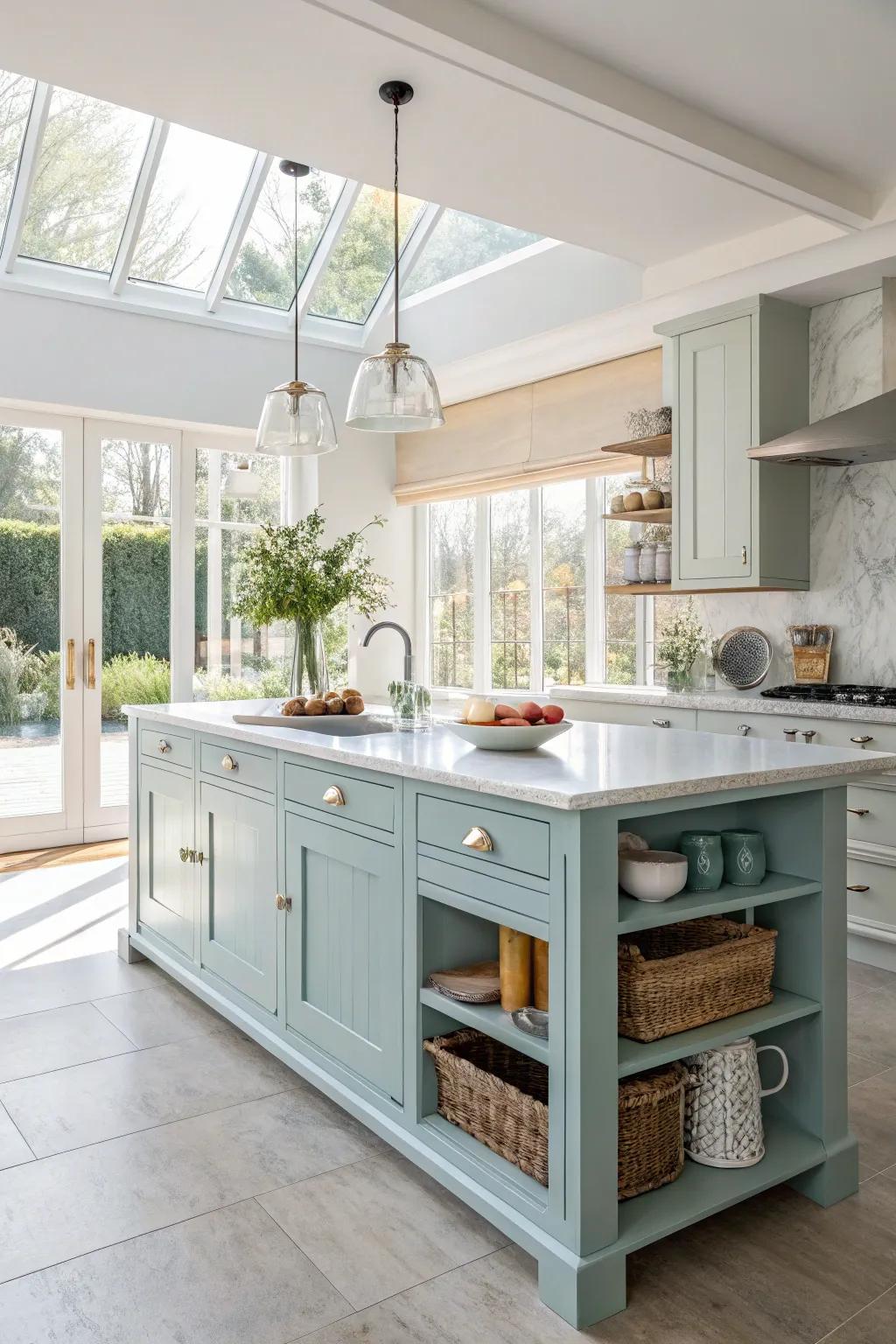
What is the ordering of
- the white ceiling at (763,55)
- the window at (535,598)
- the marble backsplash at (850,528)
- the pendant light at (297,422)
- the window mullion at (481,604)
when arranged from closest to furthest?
the white ceiling at (763,55), the pendant light at (297,422), the marble backsplash at (850,528), the window at (535,598), the window mullion at (481,604)

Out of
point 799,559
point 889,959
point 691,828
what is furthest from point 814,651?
point 691,828

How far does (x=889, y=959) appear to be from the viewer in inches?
141

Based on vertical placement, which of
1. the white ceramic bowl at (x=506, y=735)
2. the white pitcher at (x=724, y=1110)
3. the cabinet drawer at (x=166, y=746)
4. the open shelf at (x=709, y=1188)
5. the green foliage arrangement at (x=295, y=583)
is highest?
the green foliage arrangement at (x=295, y=583)

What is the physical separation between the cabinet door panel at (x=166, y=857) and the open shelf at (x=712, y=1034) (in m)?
1.69

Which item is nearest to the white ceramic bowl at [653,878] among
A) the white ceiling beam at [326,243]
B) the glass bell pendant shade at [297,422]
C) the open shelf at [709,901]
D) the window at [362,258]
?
the open shelf at [709,901]

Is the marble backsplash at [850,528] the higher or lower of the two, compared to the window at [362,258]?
lower

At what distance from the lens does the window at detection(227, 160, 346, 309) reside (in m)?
5.43

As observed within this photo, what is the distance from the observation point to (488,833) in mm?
1921

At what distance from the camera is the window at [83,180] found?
4.67 metres

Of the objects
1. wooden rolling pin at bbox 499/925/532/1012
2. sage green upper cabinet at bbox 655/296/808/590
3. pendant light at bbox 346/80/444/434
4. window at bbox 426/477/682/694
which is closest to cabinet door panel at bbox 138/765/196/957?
pendant light at bbox 346/80/444/434

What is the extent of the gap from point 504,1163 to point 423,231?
5170mm

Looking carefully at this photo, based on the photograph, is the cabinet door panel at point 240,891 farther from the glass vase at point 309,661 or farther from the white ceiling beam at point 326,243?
the white ceiling beam at point 326,243

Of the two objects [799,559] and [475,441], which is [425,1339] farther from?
[475,441]

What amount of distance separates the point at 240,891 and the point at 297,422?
1.46 meters
